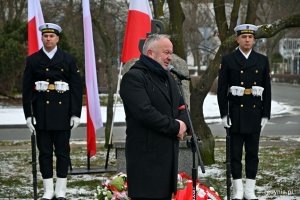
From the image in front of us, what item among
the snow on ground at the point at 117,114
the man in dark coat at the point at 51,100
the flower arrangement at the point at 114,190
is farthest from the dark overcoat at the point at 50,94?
the snow on ground at the point at 117,114

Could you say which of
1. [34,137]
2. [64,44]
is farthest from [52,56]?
[64,44]

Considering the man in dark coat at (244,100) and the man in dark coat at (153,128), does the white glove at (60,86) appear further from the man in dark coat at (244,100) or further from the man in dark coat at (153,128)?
the man in dark coat at (153,128)

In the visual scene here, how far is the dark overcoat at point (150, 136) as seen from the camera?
4176 mm

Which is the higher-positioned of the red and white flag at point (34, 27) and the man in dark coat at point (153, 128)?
the red and white flag at point (34, 27)

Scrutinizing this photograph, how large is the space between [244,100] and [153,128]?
2.54 m

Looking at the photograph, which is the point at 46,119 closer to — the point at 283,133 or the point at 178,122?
the point at 178,122

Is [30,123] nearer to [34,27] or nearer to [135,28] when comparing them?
[34,27]

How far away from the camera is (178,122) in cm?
421

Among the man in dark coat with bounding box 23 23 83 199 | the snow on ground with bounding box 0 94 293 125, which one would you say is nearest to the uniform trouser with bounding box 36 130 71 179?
the man in dark coat with bounding box 23 23 83 199

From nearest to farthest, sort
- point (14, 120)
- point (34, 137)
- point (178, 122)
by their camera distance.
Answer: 1. point (178, 122)
2. point (34, 137)
3. point (14, 120)

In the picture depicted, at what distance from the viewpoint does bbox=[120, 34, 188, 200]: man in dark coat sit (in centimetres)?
418

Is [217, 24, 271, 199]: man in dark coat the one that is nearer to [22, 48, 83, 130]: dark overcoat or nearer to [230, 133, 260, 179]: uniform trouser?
[230, 133, 260, 179]: uniform trouser

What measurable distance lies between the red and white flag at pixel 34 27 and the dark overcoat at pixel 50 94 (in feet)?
4.17

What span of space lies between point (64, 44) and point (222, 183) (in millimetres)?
18236
